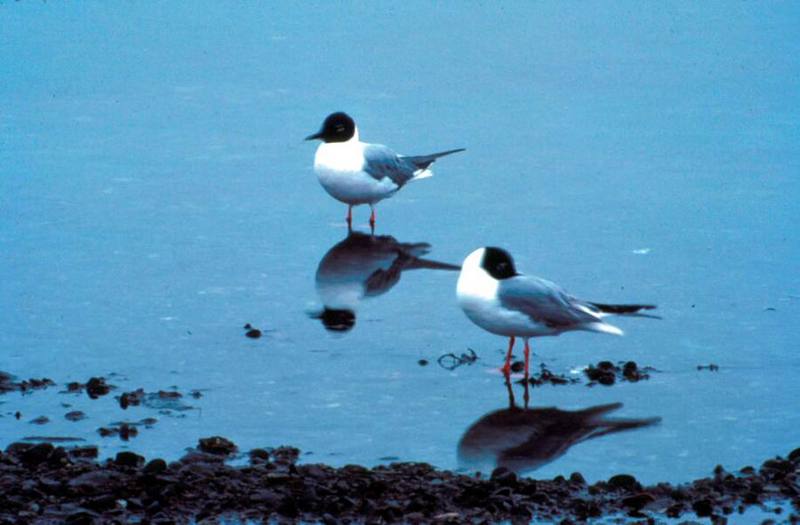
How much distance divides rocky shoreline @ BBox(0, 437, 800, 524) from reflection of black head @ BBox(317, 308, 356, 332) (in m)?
2.49

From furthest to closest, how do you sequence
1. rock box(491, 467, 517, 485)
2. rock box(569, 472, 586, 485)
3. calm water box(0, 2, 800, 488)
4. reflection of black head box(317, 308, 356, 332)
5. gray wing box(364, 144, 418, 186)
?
gray wing box(364, 144, 418, 186) < reflection of black head box(317, 308, 356, 332) < calm water box(0, 2, 800, 488) < rock box(569, 472, 586, 485) < rock box(491, 467, 517, 485)

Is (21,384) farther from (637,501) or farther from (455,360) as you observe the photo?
(637,501)

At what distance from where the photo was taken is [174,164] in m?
13.8

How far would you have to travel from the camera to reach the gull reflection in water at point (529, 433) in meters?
7.82

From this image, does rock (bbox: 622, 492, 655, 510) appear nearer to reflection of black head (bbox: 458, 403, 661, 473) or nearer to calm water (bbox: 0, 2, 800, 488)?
calm water (bbox: 0, 2, 800, 488)

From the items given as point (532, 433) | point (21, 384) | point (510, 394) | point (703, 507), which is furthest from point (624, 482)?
point (21, 384)

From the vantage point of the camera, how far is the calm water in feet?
27.9

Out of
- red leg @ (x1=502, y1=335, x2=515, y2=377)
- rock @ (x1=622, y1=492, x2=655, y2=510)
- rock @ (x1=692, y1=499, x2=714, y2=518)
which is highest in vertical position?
red leg @ (x1=502, y1=335, x2=515, y2=377)

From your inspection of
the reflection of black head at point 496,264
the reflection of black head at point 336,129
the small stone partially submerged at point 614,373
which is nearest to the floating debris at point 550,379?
the small stone partially submerged at point 614,373

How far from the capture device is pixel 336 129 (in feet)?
42.3

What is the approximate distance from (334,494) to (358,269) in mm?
4415

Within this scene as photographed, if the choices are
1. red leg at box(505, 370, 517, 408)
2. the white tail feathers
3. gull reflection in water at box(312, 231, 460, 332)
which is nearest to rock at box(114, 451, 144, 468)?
red leg at box(505, 370, 517, 408)

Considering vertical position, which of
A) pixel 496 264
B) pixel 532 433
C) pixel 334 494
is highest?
pixel 496 264

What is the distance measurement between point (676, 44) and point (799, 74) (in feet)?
7.01
